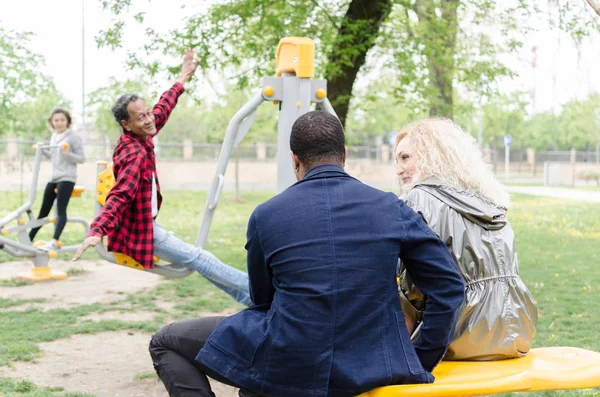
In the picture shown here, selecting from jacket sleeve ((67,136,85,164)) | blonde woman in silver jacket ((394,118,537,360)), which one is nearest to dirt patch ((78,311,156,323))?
jacket sleeve ((67,136,85,164))

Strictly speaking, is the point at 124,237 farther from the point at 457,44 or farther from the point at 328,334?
the point at 457,44

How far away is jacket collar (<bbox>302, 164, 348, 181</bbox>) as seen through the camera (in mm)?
2221

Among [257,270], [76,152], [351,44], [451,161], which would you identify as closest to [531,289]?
[351,44]

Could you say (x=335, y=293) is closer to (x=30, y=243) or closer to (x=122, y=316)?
(x=122, y=316)

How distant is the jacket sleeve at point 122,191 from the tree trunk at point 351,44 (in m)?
3.98

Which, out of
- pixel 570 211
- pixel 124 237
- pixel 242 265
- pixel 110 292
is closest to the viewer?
pixel 124 237

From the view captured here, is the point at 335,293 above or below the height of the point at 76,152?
below

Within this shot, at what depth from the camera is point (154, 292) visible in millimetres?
7172

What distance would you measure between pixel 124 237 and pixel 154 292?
3.15m

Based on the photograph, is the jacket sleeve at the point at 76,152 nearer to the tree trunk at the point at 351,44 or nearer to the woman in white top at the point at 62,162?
the woman in white top at the point at 62,162

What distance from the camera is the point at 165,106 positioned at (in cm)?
464

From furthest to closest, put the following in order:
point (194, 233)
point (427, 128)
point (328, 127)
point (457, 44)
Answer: point (194, 233)
point (457, 44)
point (427, 128)
point (328, 127)

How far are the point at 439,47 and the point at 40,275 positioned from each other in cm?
514

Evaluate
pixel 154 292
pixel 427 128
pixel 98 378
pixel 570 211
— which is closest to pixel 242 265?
pixel 154 292
